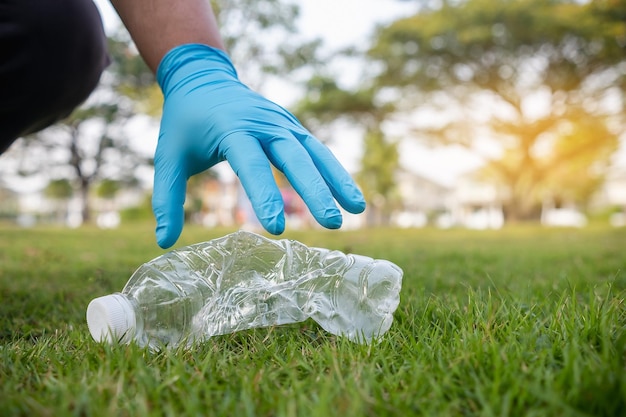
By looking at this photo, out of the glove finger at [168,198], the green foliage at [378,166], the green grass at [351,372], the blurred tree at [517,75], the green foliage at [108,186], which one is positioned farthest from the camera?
the green foliage at [378,166]

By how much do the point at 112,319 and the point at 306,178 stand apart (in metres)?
0.71

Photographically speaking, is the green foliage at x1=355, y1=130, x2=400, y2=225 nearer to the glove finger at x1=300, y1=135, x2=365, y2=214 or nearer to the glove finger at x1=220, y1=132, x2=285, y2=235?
the glove finger at x1=300, y1=135, x2=365, y2=214

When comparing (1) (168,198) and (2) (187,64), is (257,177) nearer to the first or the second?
(1) (168,198)

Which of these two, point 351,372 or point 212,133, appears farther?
point 212,133

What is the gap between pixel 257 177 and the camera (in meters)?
1.61

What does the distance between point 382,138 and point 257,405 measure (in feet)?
91.5

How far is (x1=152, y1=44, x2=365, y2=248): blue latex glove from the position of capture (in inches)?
63.0

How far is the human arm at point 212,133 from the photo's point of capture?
161 cm

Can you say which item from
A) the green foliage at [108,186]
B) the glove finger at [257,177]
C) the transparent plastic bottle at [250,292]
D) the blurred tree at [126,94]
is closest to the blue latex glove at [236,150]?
the glove finger at [257,177]

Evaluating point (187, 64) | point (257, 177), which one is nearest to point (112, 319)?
point (257, 177)

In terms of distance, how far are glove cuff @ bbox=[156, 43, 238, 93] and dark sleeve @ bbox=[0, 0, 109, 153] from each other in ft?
0.84

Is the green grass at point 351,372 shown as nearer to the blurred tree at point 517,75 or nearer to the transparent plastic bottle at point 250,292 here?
the transparent plastic bottle at point 250,292

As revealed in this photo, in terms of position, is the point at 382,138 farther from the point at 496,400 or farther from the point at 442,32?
the point at 496,400

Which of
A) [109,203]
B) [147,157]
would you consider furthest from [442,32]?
[109,203]
